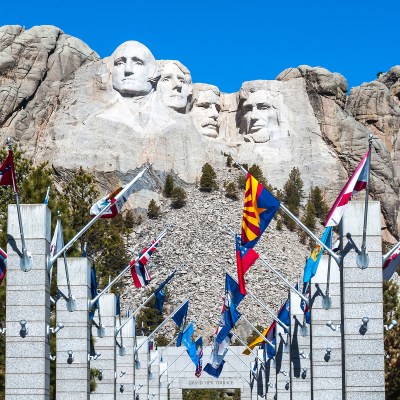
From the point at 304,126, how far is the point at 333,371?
212 ft

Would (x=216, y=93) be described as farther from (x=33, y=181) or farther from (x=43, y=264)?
(x=43, y=264)

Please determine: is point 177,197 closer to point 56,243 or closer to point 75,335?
point 75,335

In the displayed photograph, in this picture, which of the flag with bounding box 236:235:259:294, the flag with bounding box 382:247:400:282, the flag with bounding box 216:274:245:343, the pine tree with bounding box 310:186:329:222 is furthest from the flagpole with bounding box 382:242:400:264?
the pine tree with bounding box 310:186:329:222

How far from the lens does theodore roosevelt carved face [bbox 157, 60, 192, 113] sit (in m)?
101

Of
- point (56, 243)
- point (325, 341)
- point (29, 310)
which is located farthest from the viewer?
point (325, 341)

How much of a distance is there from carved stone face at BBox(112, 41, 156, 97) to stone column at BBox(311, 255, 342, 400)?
6039 centimetres

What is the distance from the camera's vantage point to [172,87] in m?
102

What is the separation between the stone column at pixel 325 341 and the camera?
39.4 metres

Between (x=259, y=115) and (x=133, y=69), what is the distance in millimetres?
9719

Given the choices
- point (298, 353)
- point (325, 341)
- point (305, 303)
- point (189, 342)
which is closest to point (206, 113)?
point (189, 342)

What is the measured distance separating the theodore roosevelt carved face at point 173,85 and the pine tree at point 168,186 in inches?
213

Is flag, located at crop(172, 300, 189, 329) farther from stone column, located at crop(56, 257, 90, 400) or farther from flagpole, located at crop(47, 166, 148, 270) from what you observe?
flagpole, located at crop(47, 166, 148, 270)

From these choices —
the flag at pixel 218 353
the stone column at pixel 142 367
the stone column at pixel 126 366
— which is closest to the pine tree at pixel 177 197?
the stone column at pixel 142 367

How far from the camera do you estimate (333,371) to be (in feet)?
132
